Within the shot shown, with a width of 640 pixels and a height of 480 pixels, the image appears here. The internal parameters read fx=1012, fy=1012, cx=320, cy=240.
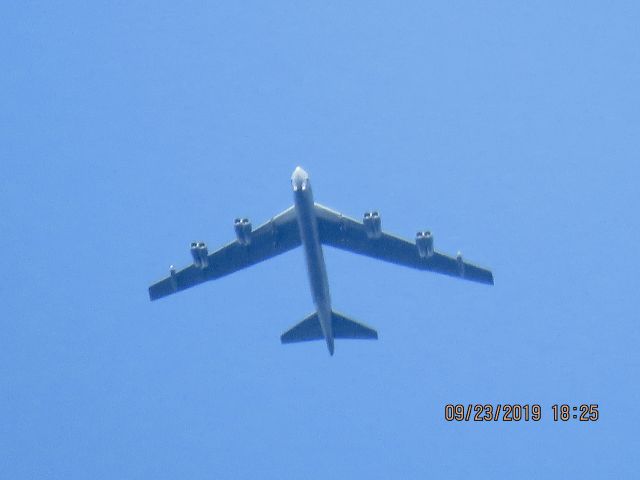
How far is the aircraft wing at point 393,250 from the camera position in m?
52.8

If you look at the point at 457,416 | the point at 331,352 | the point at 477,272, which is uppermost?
the point at 477,272

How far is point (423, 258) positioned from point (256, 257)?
8.85 meters

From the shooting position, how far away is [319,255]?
50.6 metres

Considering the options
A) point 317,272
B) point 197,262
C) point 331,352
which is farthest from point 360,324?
point 197,262

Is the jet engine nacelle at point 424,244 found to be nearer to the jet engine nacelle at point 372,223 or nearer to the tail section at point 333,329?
the jet engine nacelle at point 372,223

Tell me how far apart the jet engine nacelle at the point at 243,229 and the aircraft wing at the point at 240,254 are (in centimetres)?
85

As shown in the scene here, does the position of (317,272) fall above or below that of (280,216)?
below

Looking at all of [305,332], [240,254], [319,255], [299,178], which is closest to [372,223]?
[319,255]

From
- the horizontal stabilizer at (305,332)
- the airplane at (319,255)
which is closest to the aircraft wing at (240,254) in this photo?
the airplane at (319,255)

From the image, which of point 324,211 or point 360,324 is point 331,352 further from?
point 324,211

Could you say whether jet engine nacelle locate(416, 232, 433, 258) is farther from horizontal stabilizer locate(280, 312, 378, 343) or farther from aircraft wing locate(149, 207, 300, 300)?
aircraft wing locate(149, 207, 300, 300)

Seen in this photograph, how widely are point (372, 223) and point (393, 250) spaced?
121 inches

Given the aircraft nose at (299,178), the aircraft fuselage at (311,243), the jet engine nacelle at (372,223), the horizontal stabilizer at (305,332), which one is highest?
the aircraft nose at (299,178)

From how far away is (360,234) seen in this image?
5288 cm
